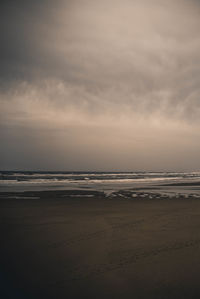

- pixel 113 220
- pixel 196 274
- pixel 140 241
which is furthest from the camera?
pixel 113 220

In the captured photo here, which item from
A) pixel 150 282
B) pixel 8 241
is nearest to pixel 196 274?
pixel 150 282

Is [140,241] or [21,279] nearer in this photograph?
[21,279]

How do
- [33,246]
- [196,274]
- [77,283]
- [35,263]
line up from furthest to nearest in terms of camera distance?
[33,246] → [35,263] → [196,274] → [77,283]

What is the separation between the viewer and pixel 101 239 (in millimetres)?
6789

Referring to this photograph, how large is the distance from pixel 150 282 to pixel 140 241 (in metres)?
2.29

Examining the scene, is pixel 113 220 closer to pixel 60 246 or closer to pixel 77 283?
pixel 60 246

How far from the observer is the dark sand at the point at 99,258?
13.3ft

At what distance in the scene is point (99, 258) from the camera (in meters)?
5.36

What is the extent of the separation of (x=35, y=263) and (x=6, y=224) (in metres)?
3.80

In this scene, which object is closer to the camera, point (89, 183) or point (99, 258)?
point (99, 258)

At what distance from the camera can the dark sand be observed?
4039 mm

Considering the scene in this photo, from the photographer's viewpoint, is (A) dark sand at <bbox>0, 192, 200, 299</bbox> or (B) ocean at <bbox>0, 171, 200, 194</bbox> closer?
(A) dark sand at <bbox>0, 192, 200, 299</bbox>

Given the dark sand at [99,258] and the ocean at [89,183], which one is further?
the ocean at [89,183]

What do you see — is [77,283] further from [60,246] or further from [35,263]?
[60,246]
